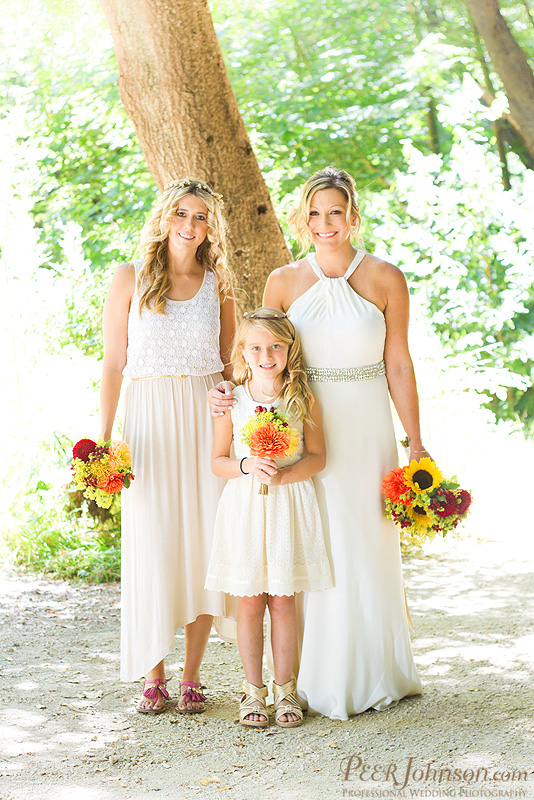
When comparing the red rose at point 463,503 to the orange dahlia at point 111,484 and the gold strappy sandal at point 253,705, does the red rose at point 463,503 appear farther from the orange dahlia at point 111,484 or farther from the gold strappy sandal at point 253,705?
the orange dahlia at point 111,484

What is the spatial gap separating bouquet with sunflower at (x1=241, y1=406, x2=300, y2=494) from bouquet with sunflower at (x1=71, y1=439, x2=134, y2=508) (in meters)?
0.56

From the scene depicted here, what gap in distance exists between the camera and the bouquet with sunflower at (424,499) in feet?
11.0

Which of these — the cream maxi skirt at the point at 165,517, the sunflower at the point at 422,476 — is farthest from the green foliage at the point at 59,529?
the sunflower at the point at 422,476

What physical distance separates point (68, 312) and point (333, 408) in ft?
18.5

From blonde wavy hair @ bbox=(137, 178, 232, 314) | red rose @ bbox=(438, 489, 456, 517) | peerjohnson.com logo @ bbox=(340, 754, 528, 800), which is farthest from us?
blonde wavy hair @ bbox=(137, 178, 232, 314)

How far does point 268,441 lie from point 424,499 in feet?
2.30

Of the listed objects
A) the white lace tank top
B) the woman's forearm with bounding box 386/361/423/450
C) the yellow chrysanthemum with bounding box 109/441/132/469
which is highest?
the white lace tank top

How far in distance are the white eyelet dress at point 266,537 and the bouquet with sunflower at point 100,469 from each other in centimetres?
44

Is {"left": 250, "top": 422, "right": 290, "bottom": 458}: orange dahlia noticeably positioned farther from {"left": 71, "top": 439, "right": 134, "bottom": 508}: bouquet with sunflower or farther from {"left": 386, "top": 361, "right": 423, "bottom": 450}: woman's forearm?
{"left": 386, "top": 361, "right": 423, "bottom": 450}: woman's forearm

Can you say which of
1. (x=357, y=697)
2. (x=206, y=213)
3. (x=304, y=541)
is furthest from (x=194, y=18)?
(x=357, y=697)

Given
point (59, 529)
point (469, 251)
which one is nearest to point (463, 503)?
point (59, 529)

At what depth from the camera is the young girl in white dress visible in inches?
133

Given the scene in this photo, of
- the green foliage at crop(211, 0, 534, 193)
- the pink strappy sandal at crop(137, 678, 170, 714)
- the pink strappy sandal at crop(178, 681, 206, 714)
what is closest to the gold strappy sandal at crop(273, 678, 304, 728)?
the pink strappy sandal at crop(178, 681, 206, 714)

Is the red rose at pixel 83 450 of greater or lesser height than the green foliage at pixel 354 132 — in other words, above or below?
below
